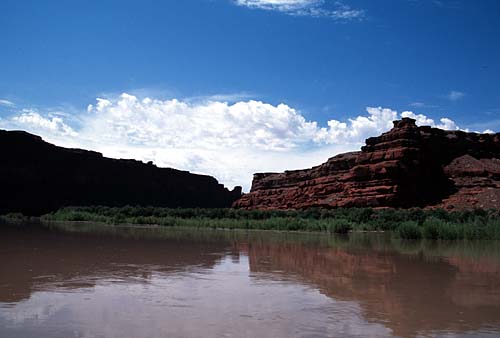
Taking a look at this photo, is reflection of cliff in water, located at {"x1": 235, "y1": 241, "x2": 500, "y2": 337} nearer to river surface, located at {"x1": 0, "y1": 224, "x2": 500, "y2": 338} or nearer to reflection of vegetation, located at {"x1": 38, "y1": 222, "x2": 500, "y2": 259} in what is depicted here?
river surface, located at {"x1": 0, "y1": 224, "x2": 500, "y2": 338}

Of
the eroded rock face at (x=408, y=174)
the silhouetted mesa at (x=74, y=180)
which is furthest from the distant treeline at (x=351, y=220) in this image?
the silhouetted mesa at (x=74, y=180)

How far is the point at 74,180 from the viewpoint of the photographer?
112 meters

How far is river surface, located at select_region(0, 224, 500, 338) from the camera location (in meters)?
7.56

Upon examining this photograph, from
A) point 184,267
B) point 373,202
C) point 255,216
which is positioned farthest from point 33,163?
point 184,267

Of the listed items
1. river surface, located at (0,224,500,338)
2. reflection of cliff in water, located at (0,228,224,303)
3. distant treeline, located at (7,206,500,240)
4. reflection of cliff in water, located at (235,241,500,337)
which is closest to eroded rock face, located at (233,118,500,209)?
distant treeline, located at (7,206,500,240)

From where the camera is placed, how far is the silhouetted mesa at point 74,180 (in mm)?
103062

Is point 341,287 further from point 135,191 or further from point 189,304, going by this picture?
point 135,191

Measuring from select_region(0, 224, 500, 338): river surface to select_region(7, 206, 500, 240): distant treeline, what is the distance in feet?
53.8

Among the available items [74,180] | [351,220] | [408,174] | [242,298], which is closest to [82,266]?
[242,298]

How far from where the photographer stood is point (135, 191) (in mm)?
121875

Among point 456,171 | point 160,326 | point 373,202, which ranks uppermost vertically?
point 456,171

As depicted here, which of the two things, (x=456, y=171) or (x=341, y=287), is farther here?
(x=456, y=171)

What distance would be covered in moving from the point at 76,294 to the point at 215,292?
2.79 m

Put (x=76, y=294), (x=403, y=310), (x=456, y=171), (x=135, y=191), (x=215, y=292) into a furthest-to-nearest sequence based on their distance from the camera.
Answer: (x=135, y=191) < (x=456, y=171) < (x=215, y=292) < (x=76, y=294) < (x=403, y=310)
